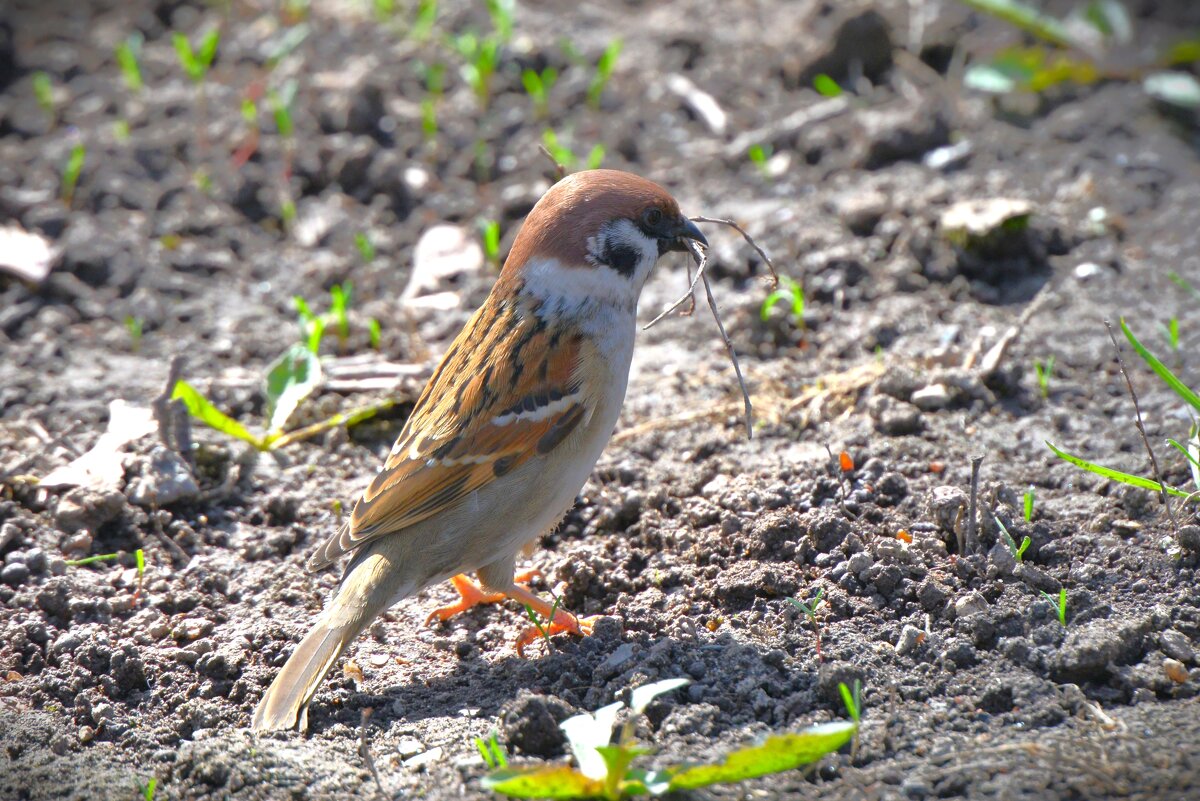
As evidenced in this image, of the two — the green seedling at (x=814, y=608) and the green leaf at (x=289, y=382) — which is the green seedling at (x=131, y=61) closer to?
the green leaf at (x=289, y=382)

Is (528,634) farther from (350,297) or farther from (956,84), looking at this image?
(956,84)

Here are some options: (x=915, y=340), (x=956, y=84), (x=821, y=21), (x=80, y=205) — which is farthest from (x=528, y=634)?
(x=821, y=21)

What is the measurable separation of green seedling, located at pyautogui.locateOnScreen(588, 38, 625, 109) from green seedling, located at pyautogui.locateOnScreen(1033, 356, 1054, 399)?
10.3ft

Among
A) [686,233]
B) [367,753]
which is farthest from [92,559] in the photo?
[686,233]

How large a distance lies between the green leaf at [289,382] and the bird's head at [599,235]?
4.35 feet

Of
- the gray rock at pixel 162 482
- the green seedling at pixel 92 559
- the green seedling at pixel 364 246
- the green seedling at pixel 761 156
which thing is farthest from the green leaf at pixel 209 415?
the green seedling at pixel 761 156

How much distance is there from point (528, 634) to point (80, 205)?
13.4 feet

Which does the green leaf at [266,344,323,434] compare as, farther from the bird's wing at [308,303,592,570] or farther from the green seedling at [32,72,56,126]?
the green seedling at [32,72,56,126]

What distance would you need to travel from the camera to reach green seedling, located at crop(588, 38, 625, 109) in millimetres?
7012

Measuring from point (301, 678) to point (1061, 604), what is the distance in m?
2.25

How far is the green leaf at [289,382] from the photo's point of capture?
525 cm

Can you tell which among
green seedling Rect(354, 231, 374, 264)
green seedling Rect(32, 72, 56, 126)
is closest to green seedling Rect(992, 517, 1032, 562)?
green seedling Rect(354, 231, 374, 264)

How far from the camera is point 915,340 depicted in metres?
5.43

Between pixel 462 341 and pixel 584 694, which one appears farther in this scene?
pixel 462 341
